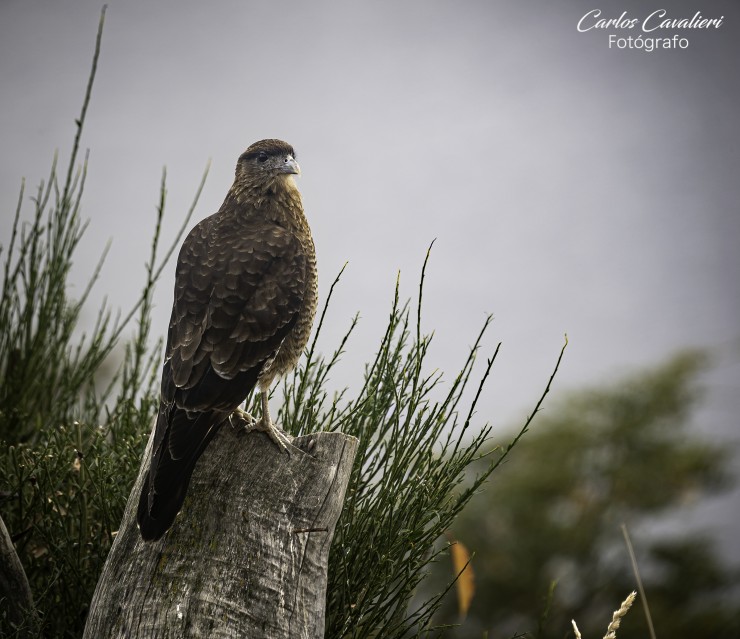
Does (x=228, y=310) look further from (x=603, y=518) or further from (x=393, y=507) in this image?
(x=603, y=518)

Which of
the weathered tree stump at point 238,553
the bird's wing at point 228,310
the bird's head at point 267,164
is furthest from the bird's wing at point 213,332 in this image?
the bird's head at point 267,164

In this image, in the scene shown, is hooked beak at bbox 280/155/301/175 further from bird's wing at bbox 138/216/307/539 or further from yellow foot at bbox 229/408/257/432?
yellow foot at bbox 229/408/257/432

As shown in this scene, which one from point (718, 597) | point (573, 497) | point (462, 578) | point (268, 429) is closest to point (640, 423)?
point (573, 497)

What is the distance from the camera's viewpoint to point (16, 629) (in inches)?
95.0

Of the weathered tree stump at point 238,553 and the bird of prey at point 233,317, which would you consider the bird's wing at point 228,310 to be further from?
the weathered tree stump at point 238,553

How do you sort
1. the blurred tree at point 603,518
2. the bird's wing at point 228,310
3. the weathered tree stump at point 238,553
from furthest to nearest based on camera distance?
the blurred tree at point 603,518 → the bird's wing at point 228,310 → the weathered tree stump at point 238,553

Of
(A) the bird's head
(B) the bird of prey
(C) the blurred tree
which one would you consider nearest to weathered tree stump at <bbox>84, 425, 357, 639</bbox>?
(B) the bird of prey

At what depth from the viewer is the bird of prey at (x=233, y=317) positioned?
2129 millimetres

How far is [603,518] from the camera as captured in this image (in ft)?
30.2

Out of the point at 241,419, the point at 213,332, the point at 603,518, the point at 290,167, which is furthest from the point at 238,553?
the point at 603,518

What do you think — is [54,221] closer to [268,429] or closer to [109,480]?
[109,480]

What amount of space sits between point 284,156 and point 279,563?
1721 mm

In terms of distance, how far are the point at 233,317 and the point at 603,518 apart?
7885 millimetres

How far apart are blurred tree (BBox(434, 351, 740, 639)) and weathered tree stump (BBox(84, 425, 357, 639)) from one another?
668cm
